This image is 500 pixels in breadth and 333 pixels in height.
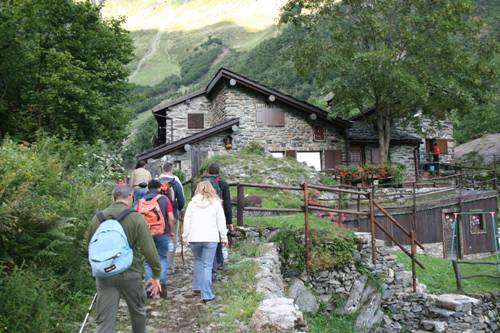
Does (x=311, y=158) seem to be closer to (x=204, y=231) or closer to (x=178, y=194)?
(x=178, y=194)

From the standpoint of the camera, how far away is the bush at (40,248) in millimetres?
4895

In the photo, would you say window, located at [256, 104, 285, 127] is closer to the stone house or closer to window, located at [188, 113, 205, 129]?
the stone house

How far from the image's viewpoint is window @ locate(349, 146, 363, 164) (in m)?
26.2

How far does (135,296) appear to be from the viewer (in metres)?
4.45

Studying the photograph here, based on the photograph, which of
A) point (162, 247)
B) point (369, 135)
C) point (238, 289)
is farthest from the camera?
point (369, 135)

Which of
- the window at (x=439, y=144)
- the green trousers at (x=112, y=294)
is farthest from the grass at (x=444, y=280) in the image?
the window at (x=439, y=144)

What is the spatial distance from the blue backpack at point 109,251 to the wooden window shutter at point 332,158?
21552 millimetres

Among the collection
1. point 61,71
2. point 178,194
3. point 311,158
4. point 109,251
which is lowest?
point 109,251

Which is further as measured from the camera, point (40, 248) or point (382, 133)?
point (382, 133)

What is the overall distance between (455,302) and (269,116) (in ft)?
50.4

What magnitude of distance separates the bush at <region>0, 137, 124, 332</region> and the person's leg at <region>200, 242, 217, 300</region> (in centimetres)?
162

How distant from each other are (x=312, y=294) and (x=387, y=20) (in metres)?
19.2

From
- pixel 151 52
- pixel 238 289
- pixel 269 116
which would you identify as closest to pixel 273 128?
pixel 269 116

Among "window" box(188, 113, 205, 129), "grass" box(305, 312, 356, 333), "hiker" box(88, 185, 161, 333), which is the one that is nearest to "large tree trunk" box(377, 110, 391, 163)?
"window" box(188, 113, 205, 129)
